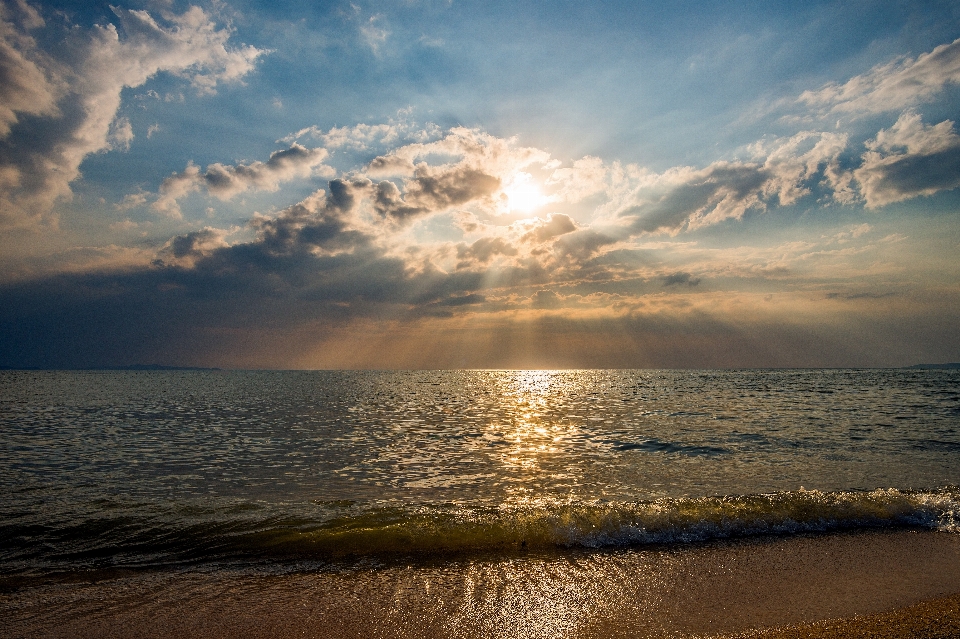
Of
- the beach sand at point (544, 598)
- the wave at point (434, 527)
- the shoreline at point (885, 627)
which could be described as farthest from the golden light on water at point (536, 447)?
the shoreline at point (885, 627)

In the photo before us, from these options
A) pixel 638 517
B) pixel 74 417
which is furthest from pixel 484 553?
pixel 74 417

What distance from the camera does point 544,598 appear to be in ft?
25.2

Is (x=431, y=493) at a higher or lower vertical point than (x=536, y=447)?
higher

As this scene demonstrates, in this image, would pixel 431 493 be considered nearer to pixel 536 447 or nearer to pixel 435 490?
pixel 435 490

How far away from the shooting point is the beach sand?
6707mm

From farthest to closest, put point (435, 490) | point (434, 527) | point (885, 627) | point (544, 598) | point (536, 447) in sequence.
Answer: point (536, 447) → point (435, 490) → point (434, 527) → point (544, 598) → point (885, 627)


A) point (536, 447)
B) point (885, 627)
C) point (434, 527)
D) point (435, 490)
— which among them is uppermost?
point (885, 627)

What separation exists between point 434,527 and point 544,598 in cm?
408

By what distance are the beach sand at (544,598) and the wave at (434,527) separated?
0.85 m

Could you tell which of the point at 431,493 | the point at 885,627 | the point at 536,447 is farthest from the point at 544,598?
the point at 536,447

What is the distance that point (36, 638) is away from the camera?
21.5 ft

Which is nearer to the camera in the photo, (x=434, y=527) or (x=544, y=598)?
(x=544, y=598)

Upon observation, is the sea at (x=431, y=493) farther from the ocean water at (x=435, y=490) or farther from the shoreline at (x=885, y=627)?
the shoreline at (x=885, y=627)

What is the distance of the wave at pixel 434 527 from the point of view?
33.3 ft
